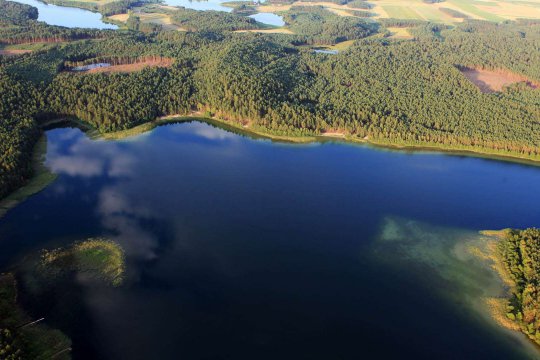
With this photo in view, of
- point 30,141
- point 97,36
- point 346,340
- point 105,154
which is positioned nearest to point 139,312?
point 346,340

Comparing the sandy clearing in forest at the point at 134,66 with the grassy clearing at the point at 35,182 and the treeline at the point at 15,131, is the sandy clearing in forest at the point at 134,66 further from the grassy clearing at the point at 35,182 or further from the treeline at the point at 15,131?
the grassy clearing at the point at 35,182

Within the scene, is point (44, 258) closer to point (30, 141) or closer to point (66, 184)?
point (66, 184)

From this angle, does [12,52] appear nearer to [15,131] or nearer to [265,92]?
[15,131]

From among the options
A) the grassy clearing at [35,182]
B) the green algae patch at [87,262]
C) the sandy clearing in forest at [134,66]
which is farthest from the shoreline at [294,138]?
the green algae patch at [87,262]

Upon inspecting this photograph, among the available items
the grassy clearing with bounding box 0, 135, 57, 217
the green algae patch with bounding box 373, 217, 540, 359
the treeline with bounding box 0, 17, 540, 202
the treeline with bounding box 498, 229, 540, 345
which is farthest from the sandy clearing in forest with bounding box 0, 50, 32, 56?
the treeline with bounding box 498, 229, 540, 345

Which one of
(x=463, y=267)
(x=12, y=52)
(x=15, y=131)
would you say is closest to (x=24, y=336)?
(x=15, y=131)
